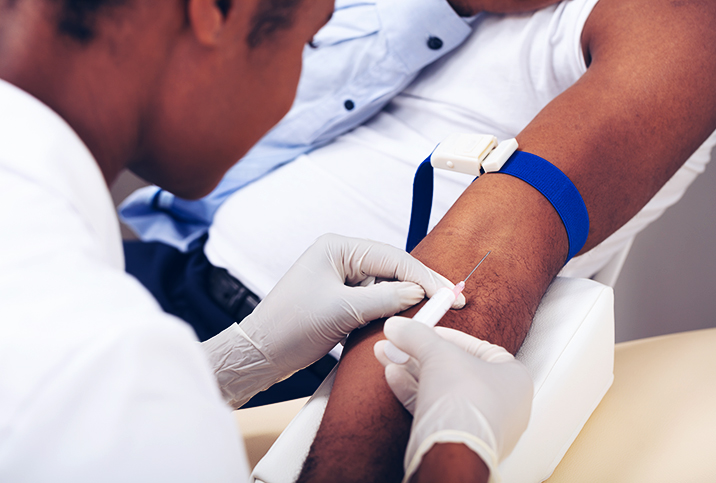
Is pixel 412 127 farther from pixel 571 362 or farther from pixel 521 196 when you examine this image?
pixel 571 362

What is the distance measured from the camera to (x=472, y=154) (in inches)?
27.5

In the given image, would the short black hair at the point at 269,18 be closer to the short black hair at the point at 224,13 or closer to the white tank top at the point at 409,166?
the short black hair at the point at 224,13

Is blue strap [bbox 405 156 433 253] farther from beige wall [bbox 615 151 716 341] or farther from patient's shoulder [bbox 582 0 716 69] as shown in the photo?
beige wall [bbox 615 151 716 341]

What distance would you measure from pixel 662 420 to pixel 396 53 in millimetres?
834

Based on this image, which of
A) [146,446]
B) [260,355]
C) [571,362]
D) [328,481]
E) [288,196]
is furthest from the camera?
[288,196]

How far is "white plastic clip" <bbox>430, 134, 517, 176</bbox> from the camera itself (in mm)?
699

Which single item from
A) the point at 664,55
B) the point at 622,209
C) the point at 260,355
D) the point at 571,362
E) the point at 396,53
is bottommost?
the point at 260,355

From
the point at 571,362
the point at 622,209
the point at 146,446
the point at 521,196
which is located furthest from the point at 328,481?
the point at 622,209

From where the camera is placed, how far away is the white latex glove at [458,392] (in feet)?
1.54

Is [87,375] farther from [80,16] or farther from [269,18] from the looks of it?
[269,18]

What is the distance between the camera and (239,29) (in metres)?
0.57

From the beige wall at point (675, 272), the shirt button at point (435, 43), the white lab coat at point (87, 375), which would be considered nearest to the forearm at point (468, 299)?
the white lab coat at point (87, 375)

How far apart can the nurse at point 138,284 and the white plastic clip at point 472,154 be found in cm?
17

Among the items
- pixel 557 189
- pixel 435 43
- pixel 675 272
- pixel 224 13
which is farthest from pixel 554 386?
pixel 675 272
